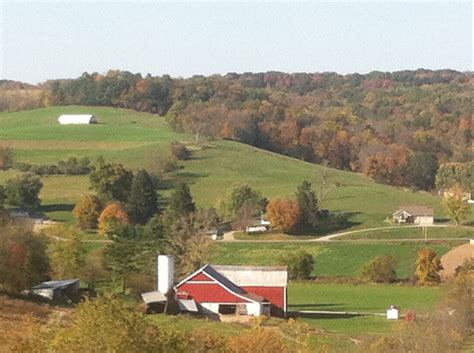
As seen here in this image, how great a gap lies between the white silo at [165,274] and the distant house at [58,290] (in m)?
2.76

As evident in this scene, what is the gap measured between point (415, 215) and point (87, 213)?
17750 mm

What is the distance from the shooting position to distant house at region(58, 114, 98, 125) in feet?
288

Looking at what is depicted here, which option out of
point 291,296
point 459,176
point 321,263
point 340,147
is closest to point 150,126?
point 340,147

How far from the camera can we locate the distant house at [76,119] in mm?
87750

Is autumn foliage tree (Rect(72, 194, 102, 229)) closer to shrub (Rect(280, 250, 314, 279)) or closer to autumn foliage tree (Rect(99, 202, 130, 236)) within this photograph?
autumn foliage tree (Rect(99, 202, 130, 236))

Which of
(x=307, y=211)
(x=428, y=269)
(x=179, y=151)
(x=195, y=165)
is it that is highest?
(x=179, y=151)

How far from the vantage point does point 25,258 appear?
33219 millimetres

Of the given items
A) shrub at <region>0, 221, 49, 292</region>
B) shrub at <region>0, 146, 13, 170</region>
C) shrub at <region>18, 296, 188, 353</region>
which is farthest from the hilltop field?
shrub at <region>18, 296, 188, 353</region>

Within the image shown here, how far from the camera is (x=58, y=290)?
112 feet

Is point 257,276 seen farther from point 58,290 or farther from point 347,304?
point 58,290

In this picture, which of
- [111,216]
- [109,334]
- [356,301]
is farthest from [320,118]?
[109,334]

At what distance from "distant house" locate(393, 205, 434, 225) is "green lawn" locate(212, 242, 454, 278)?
697 cm

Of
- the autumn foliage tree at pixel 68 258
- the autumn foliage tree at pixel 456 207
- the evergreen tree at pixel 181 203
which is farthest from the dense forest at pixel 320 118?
the autumn foliage tree at pixel 68 258

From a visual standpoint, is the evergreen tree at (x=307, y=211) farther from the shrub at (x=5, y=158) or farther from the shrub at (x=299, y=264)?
the shrub at (x=5, y=158)
